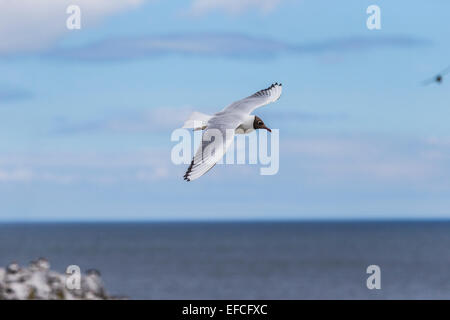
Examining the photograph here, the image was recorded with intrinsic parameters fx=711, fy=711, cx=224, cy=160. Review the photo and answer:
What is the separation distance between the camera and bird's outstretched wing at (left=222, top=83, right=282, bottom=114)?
9949 millimetres

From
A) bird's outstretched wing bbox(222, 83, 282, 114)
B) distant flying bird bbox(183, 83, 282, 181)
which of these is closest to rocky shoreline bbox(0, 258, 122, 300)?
bird's outstretched wing bbox(222, 83, 282, 114)

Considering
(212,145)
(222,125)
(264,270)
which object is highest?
(264,270)

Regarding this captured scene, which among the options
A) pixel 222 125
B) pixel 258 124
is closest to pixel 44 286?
pixel 258 124

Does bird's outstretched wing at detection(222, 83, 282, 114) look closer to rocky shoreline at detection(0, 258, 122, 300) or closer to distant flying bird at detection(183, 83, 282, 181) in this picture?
distant flying bird at detection(183, 83, 282, 181)

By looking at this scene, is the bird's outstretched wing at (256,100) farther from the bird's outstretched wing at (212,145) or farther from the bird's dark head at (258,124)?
the bird's outstretched wing at (212,145)

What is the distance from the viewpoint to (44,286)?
60.6 ft

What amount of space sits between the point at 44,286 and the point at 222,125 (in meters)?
11.3

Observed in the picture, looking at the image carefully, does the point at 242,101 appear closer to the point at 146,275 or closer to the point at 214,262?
the point at 146,275

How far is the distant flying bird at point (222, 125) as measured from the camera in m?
7.46

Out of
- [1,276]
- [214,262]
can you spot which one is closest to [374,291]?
[214,262]

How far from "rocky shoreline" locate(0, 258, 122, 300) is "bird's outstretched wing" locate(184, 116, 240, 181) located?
10.4 metres

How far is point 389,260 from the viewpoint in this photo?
102312 mm

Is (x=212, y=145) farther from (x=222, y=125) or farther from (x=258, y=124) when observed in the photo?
(x=258, y=124)
